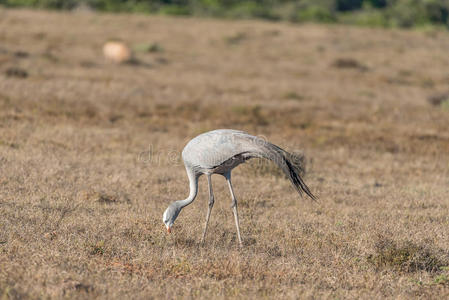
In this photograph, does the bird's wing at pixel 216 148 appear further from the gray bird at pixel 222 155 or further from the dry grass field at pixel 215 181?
the dry grass field at pixel 215 181

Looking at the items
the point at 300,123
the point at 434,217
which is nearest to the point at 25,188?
the point at 434,217

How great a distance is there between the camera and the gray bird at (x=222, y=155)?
21.0 ft

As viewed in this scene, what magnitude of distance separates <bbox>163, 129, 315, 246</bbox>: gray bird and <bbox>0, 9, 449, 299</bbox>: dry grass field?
0.51 metres

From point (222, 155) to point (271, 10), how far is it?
5176 centimetres

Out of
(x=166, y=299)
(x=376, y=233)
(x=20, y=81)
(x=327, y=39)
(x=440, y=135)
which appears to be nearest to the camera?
(x=166, y=299)

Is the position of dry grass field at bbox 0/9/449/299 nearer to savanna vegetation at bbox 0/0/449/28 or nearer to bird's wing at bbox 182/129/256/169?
bird's wing at bbox 182/129/256/169

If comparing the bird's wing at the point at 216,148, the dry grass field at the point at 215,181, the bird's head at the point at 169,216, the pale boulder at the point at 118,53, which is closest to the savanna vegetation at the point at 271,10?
the pale boulder at the point at 118,53

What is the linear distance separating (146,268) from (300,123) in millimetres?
10538

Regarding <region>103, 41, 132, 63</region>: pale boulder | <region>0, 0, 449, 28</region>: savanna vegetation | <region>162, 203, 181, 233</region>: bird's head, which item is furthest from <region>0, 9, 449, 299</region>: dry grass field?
<region>0, 0, 449, 28</region>: savanna vegetation

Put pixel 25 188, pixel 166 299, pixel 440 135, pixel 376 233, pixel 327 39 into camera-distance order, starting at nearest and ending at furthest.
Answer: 1. pixel 166 299
2. pixel 376 233
3. pixel 25 188
4. pixel 440 135
5. pixel 327 39

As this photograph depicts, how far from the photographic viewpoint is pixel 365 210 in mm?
8992

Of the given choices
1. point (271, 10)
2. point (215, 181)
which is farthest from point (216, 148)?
point (271, 10)

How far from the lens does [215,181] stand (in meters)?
10.7

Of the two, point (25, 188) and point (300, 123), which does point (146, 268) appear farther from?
point (300, 123)
